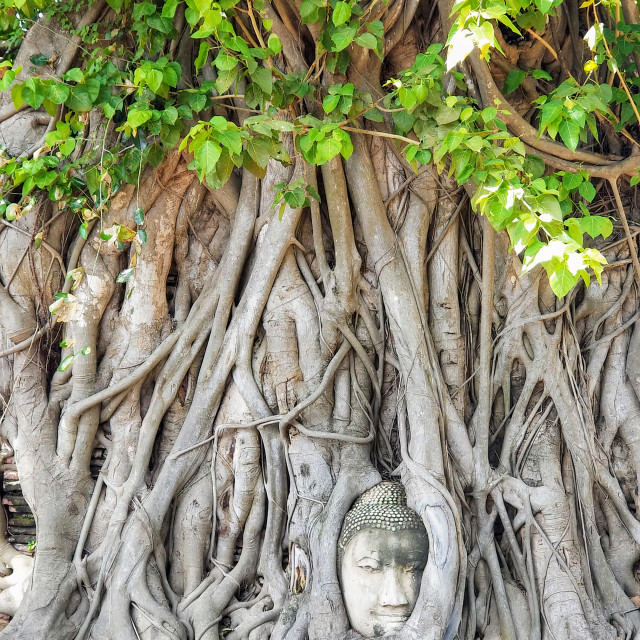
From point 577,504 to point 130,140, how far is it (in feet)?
8.84

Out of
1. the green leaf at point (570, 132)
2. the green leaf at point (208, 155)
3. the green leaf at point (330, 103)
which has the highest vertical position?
the green leaf at point (330, 103)

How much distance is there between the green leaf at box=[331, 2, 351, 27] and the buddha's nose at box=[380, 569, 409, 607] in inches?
83.7

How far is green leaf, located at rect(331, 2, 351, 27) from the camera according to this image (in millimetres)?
2570

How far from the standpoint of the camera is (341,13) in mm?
2586

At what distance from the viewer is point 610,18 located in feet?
10.5

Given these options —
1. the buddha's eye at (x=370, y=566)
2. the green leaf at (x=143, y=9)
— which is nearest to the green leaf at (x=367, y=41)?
the green leaf at (x=143, y=9)

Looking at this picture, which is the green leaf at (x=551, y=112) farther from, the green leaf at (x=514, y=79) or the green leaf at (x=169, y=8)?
the green leaf at (x=169, y=8)

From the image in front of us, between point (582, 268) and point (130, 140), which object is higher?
point (130, 140)

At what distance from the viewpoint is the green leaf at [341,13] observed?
8.43 ft

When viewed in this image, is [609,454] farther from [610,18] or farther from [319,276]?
[610,18]

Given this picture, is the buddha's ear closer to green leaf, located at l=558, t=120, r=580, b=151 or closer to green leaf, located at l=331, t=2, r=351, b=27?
green leaf, located at l=558, t=120, r=580, b=151

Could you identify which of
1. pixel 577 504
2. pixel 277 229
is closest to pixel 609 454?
pixel 577 504

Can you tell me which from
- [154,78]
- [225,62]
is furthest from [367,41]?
[154,78]

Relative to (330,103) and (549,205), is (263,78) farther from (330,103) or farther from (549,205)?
(549,205)
